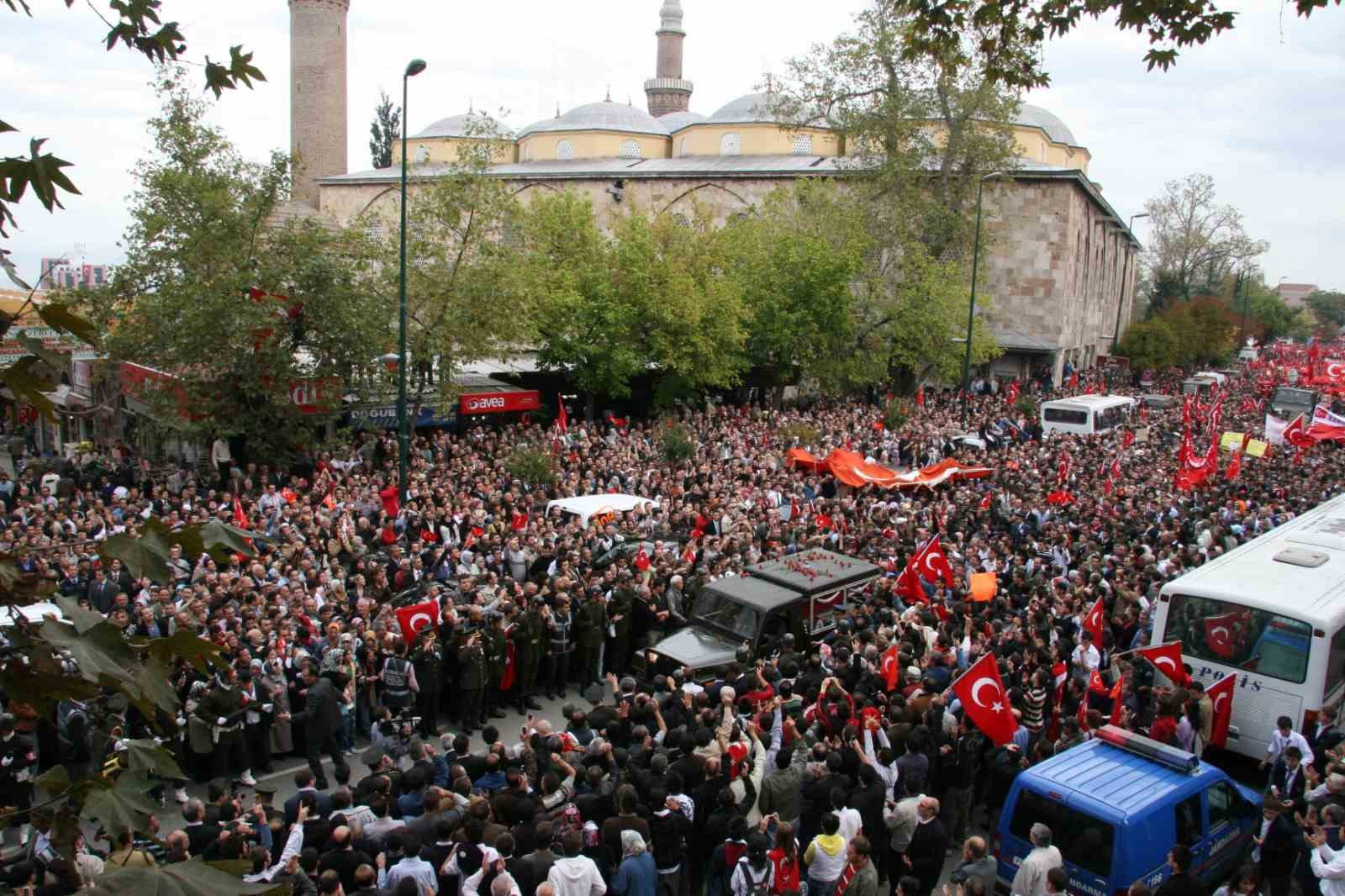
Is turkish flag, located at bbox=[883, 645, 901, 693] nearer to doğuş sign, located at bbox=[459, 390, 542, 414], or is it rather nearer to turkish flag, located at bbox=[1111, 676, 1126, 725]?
turkish flag, located at bbox=[1111, 676, 1126, 725]

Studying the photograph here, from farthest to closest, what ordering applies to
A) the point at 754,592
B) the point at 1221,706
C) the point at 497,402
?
the point at 497,402, the point at 754,592, the point at 1221,706

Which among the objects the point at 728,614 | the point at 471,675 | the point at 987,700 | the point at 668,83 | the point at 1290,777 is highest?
the point at 668,83

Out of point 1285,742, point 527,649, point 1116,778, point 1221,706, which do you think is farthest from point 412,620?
point 1285,742

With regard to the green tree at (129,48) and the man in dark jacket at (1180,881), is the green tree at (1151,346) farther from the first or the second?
the green tree at (129,48)

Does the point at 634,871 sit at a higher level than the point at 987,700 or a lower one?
lower

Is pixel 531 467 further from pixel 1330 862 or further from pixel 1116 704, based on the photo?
pixel 1330 862

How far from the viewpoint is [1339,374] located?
4541cm

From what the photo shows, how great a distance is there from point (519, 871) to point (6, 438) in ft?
83.7

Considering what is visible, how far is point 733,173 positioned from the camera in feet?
169

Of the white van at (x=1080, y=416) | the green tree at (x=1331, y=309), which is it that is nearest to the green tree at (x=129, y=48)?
the white van at (x=1080, y=416)

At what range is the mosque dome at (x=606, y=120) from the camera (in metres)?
59.0

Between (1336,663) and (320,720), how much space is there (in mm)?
10667

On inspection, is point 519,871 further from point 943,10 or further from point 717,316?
point 717,316

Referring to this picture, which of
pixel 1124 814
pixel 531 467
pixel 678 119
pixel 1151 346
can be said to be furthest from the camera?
pixel 678 119
